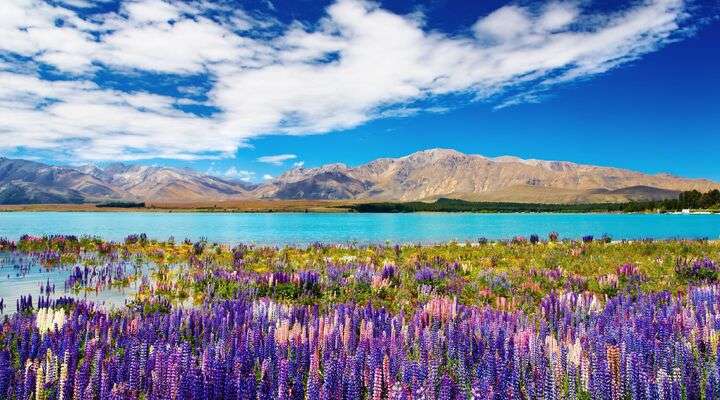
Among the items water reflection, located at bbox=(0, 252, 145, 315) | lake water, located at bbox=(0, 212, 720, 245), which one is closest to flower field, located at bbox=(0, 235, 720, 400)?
water reflection, located at bbox=(0, 252, 145, 315)

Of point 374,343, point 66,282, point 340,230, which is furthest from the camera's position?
point 340,230

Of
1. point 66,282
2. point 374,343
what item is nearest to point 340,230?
point 66,282

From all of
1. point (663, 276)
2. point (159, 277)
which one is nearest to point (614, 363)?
point (663, 276)

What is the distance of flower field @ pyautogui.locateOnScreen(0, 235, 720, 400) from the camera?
18.6 feet

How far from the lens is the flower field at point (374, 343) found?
5664 mm

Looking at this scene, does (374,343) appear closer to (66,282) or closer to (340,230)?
(66,282)

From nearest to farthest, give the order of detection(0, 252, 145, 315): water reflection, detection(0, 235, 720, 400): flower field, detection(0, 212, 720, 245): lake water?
detection(0, 235, 720, 400): flower field, detection(0, 252, 145, 315): water reflection, detection(0, 212, 720, 245): lake water

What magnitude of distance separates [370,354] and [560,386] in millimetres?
2264

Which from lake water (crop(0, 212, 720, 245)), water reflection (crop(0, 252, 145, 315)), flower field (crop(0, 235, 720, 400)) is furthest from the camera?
lake water (crop(0, 212, 720, 245))

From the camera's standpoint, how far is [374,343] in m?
7.25

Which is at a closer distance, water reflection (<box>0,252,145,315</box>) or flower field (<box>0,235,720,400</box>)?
flower field (<box>0,235,720,400</box>)

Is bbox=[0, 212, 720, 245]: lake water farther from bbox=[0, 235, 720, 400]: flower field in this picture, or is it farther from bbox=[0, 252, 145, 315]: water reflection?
bbox=[0, 235, 720, 400]: flower field

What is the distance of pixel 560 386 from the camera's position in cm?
616

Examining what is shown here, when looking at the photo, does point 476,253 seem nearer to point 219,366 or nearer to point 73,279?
point 73,279
